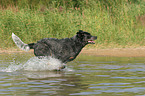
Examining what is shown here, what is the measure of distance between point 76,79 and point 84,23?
10182mm

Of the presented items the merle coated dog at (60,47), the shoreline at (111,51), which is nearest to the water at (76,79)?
the merle coated dog at (60,47)

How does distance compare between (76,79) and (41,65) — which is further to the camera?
(41,65)

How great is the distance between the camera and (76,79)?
8875 millimetres

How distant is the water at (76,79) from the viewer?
719 cm

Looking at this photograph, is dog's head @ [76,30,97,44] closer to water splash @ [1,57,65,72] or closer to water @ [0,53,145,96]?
water @ [0,53,145,96]

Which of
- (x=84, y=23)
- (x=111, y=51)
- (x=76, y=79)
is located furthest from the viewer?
(x=84, y=23)

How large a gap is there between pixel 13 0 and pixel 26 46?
1282 centimetres

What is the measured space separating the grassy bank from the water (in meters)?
5.60

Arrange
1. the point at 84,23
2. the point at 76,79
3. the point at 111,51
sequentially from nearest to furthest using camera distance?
1. the point at 76,79
2. the point at 111,51
3. the point at 84,23

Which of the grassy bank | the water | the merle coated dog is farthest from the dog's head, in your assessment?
the grassy bank

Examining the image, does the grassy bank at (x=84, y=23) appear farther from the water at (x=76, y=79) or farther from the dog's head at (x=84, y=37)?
the dog's head at (x=84, y=37)

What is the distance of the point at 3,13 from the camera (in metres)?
18.2

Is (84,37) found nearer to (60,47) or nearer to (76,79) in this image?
(60,47)

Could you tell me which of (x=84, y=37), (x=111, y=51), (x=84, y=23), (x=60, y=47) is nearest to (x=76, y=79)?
(x=60, y=47)
